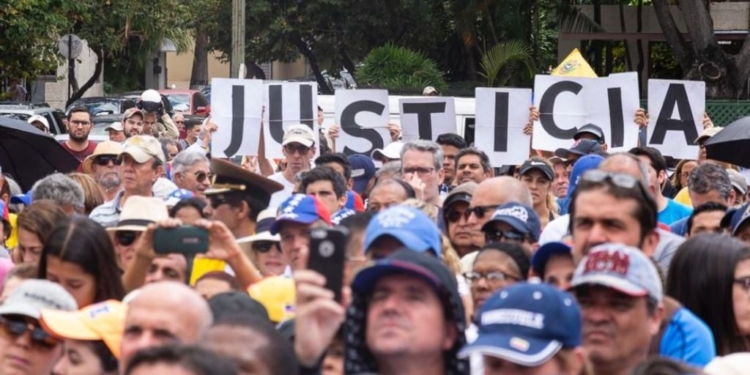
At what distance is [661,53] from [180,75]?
4029cm

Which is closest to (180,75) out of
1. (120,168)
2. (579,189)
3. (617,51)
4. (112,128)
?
(617,51)

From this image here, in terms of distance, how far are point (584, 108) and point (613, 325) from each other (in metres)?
8.19

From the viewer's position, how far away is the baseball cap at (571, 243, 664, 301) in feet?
16.1

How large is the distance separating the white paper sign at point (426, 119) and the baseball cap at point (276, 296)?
7.46m

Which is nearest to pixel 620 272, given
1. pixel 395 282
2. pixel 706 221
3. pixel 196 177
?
pixel 395 282

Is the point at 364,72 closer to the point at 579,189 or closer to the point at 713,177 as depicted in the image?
the point at 713,177

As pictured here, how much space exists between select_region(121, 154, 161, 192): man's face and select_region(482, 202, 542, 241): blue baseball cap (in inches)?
122

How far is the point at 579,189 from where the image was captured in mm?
6133

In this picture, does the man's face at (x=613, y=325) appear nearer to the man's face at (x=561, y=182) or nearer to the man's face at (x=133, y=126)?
the man's face at (x=561, y=182)

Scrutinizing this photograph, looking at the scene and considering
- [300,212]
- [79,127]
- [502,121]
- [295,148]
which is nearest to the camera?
[300,212]

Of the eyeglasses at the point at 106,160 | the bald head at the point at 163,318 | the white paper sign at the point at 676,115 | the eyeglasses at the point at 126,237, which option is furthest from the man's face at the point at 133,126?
the bald head at the point at 163,318

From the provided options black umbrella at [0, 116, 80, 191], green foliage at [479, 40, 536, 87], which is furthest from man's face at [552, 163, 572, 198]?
green foliage at [479, 40, 536, 87]

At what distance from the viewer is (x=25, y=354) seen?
5.54m

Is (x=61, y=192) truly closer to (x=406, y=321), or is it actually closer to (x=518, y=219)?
(x=518, y=219)
